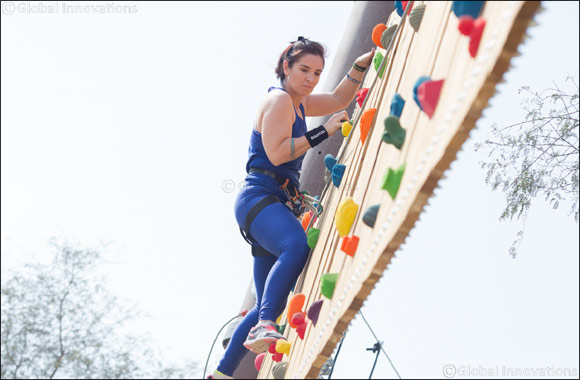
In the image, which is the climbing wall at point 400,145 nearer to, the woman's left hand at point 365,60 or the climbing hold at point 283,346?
the climbing hold at point 283,346

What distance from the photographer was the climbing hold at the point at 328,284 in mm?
2646

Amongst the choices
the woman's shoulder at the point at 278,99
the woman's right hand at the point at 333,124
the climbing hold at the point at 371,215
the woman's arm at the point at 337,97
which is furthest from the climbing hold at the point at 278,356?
the woman's arm at the point at 337,97

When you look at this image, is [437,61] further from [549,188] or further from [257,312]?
[549,188]

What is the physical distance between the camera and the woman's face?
3.78 meters

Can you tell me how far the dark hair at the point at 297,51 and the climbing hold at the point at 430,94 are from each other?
6.42 feet

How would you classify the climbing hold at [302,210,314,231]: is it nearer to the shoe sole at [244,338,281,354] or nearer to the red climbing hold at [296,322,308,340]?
the shoe sole at [244,338,281,354]

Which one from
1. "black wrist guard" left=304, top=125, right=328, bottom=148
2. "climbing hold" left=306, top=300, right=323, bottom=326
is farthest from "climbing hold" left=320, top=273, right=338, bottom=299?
"black wrist guard" left=304, top=125, right=328, bottom=148

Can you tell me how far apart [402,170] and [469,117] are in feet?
1.30

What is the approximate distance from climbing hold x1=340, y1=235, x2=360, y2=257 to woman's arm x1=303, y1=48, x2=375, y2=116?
189 cm

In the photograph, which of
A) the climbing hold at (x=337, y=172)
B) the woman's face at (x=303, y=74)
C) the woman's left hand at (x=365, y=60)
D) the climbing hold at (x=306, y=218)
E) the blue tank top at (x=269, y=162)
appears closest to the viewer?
the climbing hold at (x=337, y=172)

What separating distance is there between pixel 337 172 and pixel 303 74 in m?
0.71

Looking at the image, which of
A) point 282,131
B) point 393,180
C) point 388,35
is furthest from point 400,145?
point 282,131

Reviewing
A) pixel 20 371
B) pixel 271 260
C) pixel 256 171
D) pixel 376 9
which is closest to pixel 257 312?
pixel 271 260

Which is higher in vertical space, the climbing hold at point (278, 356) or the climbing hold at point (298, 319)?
the climbing hold at point (298, 319)
